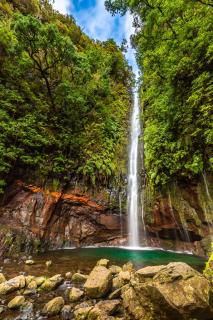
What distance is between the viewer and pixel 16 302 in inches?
182

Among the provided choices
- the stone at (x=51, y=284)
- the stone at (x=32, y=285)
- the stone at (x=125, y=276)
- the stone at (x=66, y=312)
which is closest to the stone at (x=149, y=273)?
the stone at (x=125, y=276)

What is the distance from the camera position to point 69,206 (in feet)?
39.7

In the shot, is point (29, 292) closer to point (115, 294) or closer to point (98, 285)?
point (98, 285)

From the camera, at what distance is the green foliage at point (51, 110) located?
11.1 meters

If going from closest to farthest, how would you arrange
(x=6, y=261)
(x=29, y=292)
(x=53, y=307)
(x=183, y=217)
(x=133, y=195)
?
(x=53, y=307), (x=29, y=292), (x=6, y=261), (x=183, y=217), (x=133, y=195)

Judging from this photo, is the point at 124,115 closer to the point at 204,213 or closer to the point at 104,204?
the point at 104,204

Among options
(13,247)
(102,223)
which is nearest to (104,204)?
(102,223)

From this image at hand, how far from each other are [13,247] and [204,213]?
305 inches

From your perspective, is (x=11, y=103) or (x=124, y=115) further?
(x=124, y=115)

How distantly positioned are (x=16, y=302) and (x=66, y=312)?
1095mm

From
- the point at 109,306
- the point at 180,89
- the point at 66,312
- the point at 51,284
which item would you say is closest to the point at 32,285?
the point at 51,284

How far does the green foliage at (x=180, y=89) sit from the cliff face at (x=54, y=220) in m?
3.55

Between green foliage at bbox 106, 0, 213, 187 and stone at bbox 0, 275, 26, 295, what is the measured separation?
7055 millimetres

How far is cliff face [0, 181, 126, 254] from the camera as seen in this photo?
9.78 metres
